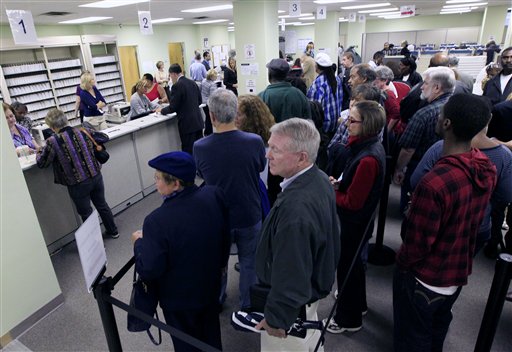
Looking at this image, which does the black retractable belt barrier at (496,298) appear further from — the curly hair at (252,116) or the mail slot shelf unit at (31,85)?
the mail slot shelf unit at (31,85)

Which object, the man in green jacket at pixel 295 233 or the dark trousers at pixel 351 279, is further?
the dark trousers at pixel 351 279

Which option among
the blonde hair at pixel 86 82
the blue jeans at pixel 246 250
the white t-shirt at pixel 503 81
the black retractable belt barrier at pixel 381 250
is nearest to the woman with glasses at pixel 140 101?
the blonde hair at pixel 86 82

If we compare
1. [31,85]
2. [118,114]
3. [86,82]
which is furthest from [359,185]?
[31,85]

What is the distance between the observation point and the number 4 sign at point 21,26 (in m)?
3.38

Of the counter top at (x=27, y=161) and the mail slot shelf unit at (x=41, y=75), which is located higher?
the mail slot shelf unit at (x=41, y=75)

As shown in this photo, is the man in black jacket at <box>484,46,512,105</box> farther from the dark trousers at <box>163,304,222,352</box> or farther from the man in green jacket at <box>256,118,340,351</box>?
the dark trousers at <box>163,304,222,352</box>

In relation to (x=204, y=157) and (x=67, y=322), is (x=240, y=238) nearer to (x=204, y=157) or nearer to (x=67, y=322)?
(x=204, y=157)

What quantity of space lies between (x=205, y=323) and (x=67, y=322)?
4.63ft

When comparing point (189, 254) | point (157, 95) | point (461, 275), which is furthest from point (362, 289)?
point (157, 95)

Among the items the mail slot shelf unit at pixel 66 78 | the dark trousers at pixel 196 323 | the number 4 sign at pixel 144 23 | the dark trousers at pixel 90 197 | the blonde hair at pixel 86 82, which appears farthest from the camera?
the mail slot shelf unit at pixel 66 78

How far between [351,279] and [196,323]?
3.34ft

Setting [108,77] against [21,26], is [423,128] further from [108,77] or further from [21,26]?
[108,77]

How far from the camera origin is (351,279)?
7.20ft

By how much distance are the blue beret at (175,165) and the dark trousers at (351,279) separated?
107cm
